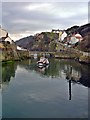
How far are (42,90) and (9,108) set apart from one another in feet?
29.7

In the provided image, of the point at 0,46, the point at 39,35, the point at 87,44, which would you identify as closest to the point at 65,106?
the point at 0,46

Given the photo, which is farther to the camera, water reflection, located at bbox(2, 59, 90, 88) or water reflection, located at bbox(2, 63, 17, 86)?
water reflection, located at bbox(2, 59, 90, 88)

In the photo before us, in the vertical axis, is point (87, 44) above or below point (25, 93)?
above

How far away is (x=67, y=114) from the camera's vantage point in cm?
1938

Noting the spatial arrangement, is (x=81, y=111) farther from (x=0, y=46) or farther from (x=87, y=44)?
(x=87, y=44)

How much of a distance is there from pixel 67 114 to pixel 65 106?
2457 mm

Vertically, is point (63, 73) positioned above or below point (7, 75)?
below

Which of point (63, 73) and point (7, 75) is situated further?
point (63, 73)

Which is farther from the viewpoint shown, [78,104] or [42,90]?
[42,90]

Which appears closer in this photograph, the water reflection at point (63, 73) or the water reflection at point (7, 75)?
the water reflection at point (7, 75)

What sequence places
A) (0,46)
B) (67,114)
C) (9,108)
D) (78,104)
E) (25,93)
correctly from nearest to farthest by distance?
(67,114) < (9,108) < (78,104) < (25,93) < (0,46)

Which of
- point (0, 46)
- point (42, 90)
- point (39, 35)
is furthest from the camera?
point (39, 35)

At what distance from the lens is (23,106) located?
70.9ft

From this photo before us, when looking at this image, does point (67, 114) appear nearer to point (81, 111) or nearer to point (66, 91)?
point (81, 111)
